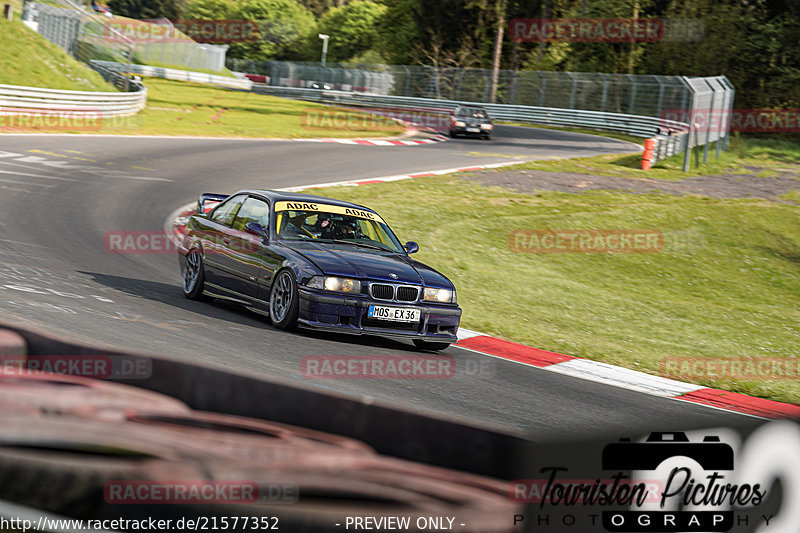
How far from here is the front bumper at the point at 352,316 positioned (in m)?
8.49

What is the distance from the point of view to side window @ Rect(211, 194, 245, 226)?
1045 cm

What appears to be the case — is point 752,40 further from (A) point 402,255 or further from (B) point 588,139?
(A) point 402,255

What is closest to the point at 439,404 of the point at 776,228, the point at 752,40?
the point at 776,228

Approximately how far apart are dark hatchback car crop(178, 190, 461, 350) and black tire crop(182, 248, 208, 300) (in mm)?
12

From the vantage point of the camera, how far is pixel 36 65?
117 feet

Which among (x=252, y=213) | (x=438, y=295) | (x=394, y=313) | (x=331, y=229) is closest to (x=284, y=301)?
(x=394, y=313)

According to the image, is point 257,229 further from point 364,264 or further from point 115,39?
point 115,39

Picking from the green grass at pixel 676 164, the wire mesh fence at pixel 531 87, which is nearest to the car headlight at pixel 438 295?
the green grass at pixel 676 164

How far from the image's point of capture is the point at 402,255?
9914mm

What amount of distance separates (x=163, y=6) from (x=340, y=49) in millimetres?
24331

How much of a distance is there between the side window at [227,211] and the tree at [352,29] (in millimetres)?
100150

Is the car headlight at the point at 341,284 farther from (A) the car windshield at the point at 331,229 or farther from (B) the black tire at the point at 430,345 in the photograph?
(A) the car windshield at the point at 331,229

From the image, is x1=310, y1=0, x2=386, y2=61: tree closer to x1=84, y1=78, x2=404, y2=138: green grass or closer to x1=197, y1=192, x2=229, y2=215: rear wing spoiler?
x1=84, y1=78, x2=404, y2=138: green grass

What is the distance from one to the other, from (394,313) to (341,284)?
58cm
